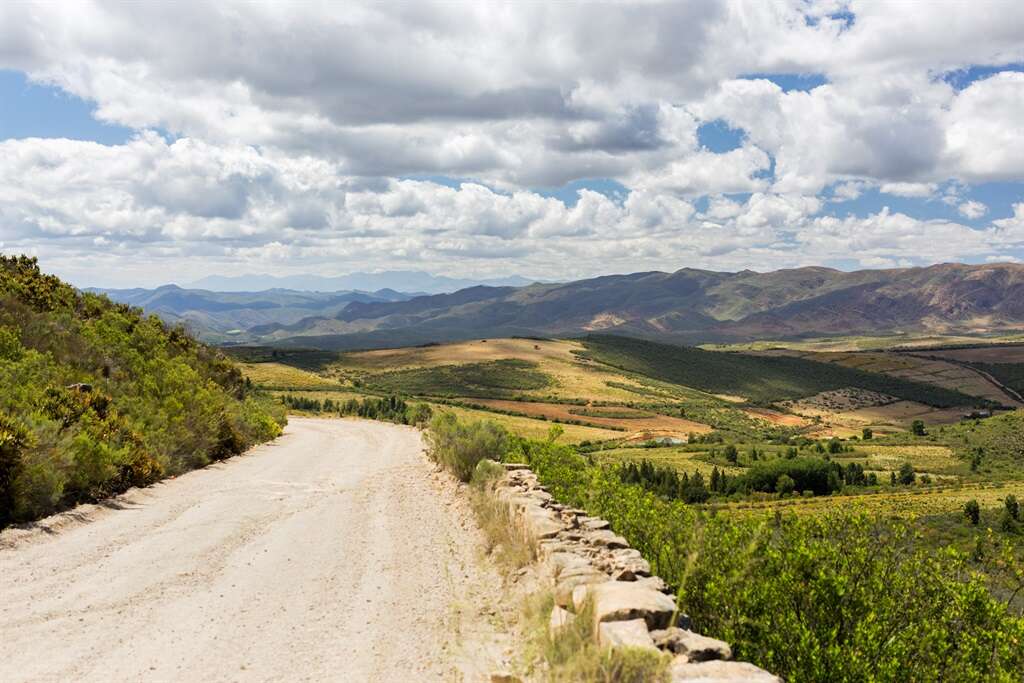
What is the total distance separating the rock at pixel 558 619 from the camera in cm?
707

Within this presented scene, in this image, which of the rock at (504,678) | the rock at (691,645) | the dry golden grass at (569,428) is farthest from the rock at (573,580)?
the dry golden grass at (569,428)

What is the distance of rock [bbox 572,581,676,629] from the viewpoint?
650cm

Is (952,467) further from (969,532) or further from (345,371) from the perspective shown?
(345,371)

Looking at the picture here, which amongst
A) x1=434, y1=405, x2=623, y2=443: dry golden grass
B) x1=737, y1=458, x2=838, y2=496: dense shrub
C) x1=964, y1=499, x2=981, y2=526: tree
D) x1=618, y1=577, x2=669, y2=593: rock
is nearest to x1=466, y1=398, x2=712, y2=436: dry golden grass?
x1=434, y1=405, x2=623, y2=443: dry golden grass

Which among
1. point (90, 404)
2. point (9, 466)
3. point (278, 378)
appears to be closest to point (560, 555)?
point (9, 466)

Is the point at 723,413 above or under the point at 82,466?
under

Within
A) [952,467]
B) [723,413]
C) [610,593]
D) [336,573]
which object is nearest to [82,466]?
[336,573]

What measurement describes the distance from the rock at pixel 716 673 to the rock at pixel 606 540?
3.86 meters

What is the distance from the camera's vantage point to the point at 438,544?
1302 cm

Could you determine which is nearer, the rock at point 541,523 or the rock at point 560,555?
the rock at point 560,555

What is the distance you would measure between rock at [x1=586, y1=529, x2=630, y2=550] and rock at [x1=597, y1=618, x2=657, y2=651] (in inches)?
126

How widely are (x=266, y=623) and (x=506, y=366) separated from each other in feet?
588

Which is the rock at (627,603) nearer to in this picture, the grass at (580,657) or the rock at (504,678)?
the grass at (580,657)

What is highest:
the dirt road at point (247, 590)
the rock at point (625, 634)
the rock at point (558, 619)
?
the rock at point (625, 634)
